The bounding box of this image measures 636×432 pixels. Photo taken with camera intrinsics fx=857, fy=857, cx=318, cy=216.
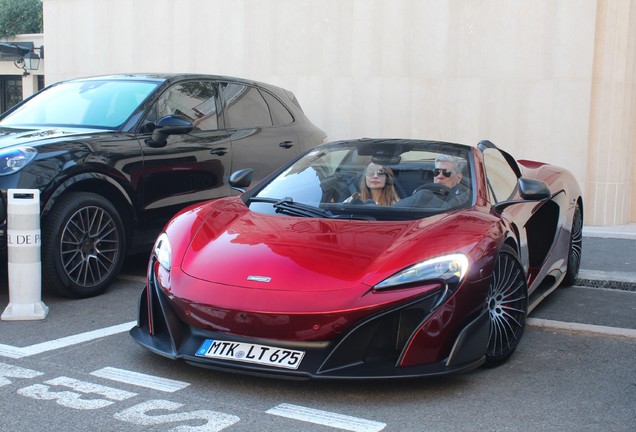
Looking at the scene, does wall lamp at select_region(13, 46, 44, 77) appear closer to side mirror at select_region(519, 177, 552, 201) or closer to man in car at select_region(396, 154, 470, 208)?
man in car at select_region(396, 154, 470, 208)

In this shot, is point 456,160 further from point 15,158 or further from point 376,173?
point 15,158

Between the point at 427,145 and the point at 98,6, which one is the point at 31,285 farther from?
the point at 98,6

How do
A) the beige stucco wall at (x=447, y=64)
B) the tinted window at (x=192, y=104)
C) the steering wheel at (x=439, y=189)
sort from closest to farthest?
the steering wheel at (x=439, y=189) → the tinted window at (x=192, y=104) → the beige stucco wall at (x=447, y=64)

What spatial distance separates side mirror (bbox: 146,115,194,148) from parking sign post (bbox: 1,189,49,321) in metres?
1.43

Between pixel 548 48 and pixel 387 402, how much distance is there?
313 inches

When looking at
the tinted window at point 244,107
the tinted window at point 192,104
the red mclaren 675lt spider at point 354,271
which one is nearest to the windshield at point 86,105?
the tinted window at point 192,104

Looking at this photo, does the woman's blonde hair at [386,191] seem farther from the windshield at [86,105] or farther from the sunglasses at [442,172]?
the windshield at [86,105]

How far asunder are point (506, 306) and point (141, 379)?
211 cm

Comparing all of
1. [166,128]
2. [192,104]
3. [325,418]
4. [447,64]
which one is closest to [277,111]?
[192,104]

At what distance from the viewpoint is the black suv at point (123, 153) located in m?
6.25

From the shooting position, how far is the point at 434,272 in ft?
14.3

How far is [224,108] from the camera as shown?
319 inches

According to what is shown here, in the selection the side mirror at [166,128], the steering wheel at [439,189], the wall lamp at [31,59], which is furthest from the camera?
the wall lamp at [31,59]

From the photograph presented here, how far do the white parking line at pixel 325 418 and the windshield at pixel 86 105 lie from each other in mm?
3777
